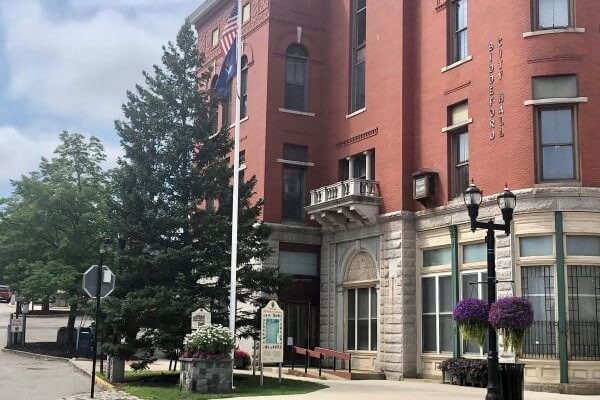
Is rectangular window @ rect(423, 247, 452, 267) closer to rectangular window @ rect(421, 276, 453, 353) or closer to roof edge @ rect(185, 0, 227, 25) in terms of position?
rectangular window @ rect(421, 276, 453, 353)

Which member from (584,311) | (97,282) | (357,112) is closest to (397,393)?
(584,311)

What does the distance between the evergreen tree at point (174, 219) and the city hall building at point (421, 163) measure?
441 cm

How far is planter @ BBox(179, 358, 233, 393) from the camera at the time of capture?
19.8 m

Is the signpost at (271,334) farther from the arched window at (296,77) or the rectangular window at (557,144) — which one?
the arched window at (296,77)

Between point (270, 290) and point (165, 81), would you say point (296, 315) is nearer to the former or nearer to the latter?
point (270, 290)

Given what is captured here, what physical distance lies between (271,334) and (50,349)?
1946cm

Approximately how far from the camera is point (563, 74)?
22609mm

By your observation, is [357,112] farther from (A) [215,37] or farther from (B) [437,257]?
(A) [215,37]

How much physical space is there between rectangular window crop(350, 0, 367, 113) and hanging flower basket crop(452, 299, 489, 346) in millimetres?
15778

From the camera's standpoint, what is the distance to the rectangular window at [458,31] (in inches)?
1035

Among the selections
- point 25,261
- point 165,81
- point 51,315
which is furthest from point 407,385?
point 51,315

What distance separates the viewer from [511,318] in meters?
15.5

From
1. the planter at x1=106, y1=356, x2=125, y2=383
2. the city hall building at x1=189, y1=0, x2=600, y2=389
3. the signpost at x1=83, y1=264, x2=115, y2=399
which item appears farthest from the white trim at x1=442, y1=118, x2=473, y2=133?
the planter at x1=106, y1=356, x2=125, y2=383

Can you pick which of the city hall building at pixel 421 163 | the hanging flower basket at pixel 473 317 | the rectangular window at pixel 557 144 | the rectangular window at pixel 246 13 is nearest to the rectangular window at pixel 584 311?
the city hall building at pixel 421 163
